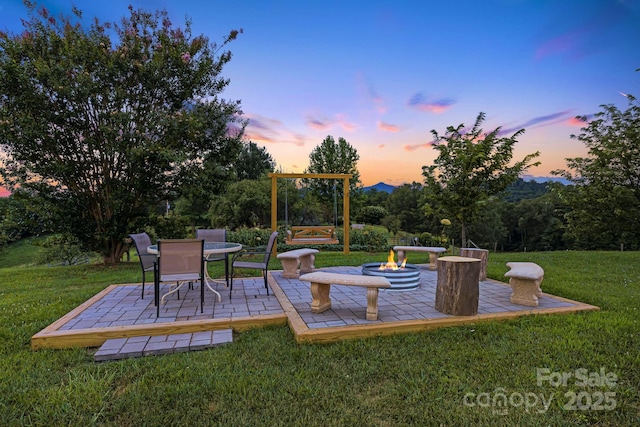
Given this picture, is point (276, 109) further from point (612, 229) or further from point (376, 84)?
point (612, 229)

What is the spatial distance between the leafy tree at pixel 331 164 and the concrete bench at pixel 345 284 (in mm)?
16086

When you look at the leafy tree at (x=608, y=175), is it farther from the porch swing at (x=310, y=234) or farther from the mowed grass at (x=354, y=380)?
the porch swing at (x=310, y=234)

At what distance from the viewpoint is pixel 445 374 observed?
90.3 inches

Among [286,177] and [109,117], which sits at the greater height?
[109,117]

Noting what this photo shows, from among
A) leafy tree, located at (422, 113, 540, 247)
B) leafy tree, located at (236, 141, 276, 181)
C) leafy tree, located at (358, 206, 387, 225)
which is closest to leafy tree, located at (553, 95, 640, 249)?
leafy tree, located at (422, 113, 540, 247)

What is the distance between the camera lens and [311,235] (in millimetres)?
9242

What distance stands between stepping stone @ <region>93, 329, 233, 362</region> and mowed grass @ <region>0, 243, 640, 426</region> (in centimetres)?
11

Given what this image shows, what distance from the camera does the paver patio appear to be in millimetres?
2922

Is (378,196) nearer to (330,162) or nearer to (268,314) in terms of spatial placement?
(330,162)

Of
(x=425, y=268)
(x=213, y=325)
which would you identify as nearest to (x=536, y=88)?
(x=425, y=268)

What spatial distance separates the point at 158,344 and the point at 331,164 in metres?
17.8

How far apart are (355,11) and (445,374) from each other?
8.24 metres

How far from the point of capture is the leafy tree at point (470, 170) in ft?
24.7

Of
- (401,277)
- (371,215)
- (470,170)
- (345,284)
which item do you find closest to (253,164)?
(371,215)
